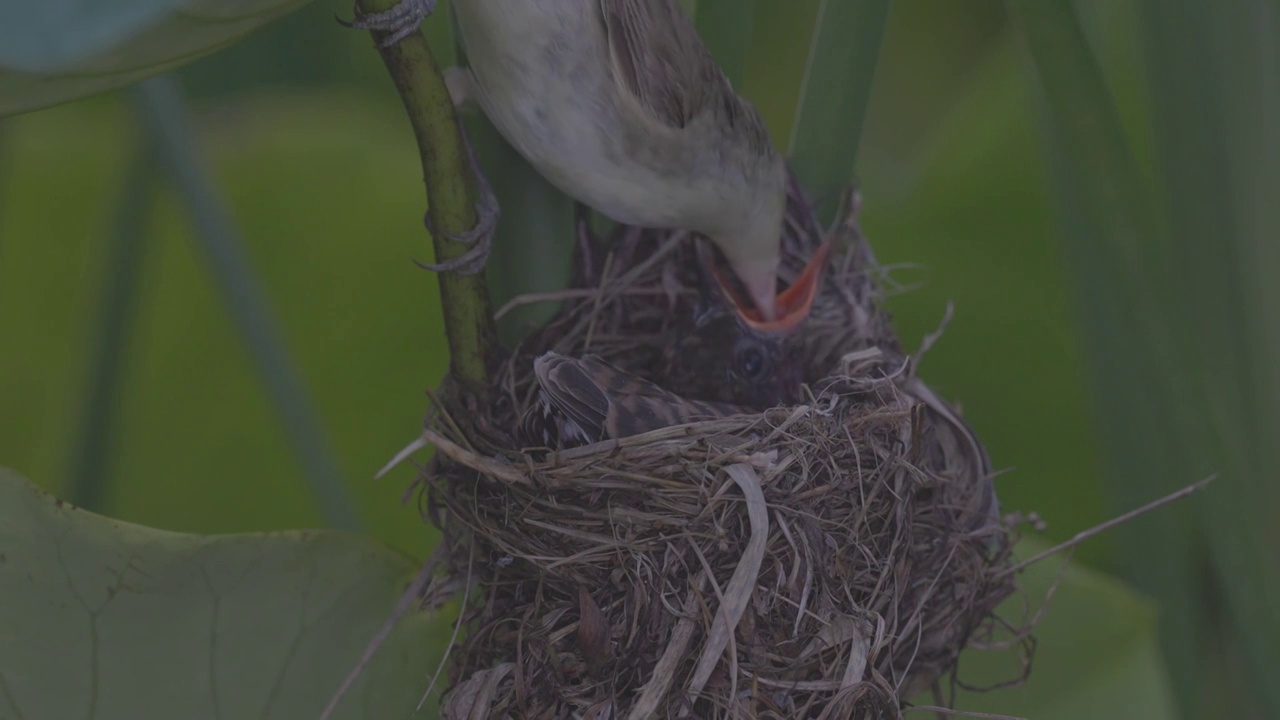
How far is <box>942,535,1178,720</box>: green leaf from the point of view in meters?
1.08

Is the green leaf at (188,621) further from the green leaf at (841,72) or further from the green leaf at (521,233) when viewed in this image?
the green leaf at (841,72)

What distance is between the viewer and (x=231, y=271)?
1.06 metres

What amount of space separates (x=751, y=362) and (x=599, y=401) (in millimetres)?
256

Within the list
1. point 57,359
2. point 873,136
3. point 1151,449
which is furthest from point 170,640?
point 873,136

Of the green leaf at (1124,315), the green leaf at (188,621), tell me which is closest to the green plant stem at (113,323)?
the green leaf at (188,621)

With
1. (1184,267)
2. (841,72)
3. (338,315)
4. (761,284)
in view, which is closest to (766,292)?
(761,284)

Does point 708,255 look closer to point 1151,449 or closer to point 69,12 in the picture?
point 1151,449

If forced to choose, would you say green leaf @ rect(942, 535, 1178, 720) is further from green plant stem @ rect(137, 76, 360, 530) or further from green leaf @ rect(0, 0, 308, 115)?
green leaf @ rect(0, 0, 308, 115)

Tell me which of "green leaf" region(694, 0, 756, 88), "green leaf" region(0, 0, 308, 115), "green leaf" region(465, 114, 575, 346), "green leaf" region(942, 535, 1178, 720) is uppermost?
"green leaf" region(0, 0, 308, 115)

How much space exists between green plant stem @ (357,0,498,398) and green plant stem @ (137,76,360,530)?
0.36 metres

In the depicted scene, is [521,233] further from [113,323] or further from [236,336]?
[236,336]

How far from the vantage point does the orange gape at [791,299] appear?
0.98 metres

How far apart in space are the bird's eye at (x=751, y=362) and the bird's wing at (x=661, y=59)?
0.22 meters

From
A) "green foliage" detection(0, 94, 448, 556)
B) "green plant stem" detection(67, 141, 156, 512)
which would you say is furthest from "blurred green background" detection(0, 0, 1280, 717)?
"green plant stem" detection(67, 141, 156, 512)
